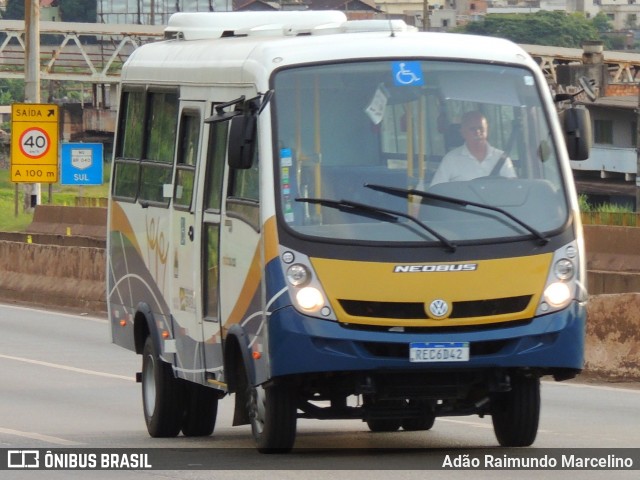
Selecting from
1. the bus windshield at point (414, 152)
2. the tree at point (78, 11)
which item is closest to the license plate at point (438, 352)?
the bus windshield at point (414, 152)

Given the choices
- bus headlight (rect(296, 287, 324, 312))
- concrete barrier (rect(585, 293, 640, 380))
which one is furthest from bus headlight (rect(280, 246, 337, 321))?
concrete barrier (rect(585, 293, 640, 380))

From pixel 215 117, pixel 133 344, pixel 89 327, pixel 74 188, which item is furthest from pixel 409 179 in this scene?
pixel 74 188

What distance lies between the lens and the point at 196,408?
12969 mm

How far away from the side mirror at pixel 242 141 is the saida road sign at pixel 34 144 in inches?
989

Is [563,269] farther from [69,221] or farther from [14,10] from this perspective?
[14,10]

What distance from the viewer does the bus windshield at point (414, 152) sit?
33.8 ft

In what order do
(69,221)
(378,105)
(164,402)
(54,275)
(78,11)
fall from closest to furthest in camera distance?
(378,105)
(164,402)
(54,275)
(69,221)
(78,11)

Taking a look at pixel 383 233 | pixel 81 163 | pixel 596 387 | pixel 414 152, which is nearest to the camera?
pixel 383 233

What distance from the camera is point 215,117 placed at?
1105 centimetres

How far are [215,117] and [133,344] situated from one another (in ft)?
10.3

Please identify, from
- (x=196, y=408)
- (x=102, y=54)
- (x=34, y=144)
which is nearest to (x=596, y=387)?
(x=196, y=408)

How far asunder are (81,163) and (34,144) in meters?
10.4

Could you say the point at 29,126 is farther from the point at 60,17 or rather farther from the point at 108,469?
the point at 60,17

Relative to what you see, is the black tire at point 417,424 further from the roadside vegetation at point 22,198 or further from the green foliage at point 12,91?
the green foliage at point 12,91
